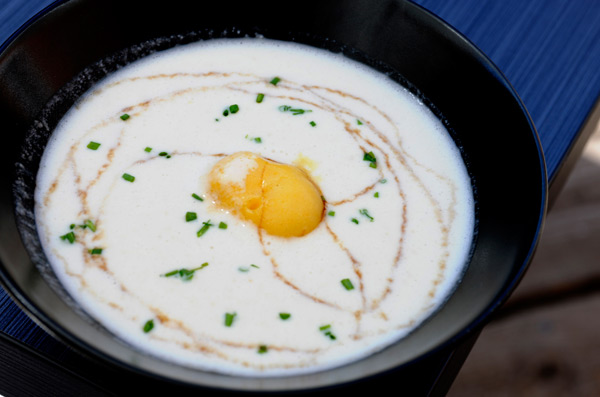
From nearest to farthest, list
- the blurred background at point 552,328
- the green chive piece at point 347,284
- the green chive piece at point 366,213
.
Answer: the green chive piece at point 347,284 → the green chive piece at point 366,213 → the blurred background at point 552,328

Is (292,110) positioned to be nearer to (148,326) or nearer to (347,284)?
(347,284)

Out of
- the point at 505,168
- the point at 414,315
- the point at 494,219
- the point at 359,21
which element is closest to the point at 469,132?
the point at 505,168

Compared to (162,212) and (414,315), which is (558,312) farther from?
(162,212)

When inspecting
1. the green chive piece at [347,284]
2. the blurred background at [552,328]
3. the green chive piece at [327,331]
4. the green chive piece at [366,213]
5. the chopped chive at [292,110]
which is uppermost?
the chopped chive at [292,110]

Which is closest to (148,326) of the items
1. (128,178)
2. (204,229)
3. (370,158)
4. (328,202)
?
(204,229)

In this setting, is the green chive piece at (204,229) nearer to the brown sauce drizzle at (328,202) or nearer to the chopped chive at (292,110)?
the brown sauce drizzle at (328,202)

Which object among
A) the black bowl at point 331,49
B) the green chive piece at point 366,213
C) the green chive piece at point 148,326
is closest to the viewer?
the black bowl at point 331,49

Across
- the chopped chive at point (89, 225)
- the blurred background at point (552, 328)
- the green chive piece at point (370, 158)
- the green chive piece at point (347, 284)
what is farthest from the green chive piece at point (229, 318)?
the blurred background at point (552, 328)
